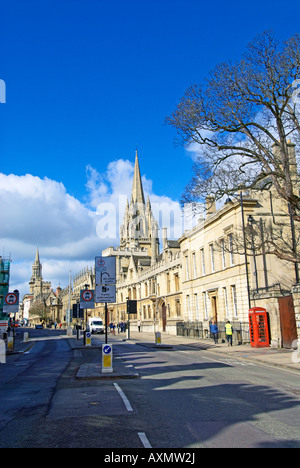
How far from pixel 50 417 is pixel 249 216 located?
881 inches

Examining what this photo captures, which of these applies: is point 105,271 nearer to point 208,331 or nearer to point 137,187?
point 208,331

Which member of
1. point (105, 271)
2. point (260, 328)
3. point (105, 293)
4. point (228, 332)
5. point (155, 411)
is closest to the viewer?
point (155, 411)

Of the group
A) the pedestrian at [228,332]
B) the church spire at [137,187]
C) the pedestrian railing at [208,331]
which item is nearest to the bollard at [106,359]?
the pedestrian at [228,332]

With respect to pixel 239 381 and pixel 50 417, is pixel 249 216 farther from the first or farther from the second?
pixel 50 417

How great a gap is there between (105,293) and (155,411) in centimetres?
736

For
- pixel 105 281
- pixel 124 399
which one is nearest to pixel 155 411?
pixel 124 399

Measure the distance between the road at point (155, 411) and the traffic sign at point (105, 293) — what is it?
2.90 m

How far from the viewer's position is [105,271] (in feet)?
50.2

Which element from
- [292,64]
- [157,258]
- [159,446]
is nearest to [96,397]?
[159,446]

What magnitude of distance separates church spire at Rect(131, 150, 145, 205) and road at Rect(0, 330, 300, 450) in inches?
4028

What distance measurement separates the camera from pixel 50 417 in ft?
25.2

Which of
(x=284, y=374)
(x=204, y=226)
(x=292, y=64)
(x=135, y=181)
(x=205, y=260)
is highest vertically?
(x=135, y=181)

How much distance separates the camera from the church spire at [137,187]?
11562 centimetres
